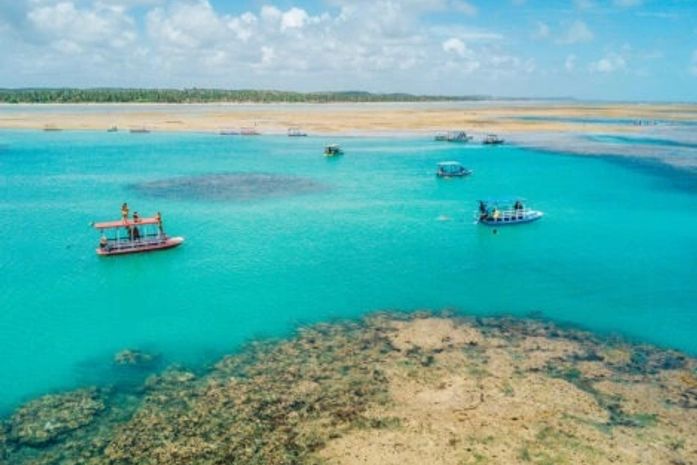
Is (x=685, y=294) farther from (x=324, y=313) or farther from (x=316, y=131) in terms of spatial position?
(x=316, y=131)

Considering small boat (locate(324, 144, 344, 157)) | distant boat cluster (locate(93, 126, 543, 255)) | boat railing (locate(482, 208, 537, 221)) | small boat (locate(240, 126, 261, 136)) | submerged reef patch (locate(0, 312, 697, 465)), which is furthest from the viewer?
small boat (locate(240, 126, 261, 136))

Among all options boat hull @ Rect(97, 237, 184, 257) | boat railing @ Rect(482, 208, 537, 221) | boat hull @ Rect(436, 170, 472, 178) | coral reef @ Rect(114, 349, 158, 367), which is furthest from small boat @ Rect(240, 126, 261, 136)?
coral reef @ Rect(114, 349, 158, 367)

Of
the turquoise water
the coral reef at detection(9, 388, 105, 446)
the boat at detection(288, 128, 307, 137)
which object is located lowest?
the coral reef at detection(9, 388, 105, 446)

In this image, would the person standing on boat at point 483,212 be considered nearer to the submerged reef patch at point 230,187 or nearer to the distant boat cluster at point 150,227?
the distant boat cluster at point 150,227

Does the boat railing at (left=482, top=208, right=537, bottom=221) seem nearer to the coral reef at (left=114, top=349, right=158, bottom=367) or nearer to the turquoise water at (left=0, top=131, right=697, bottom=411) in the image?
the turquoise water at (left=0, top=131, right=697, bottom=411)

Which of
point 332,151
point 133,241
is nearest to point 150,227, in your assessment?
point 133,241

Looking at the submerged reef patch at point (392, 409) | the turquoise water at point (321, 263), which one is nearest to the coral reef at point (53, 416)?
the submerged reef patch at point (392, 409)

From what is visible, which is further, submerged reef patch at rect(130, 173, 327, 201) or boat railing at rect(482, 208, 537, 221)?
submerged reef patch at rect(130, 173, 327, 201)
